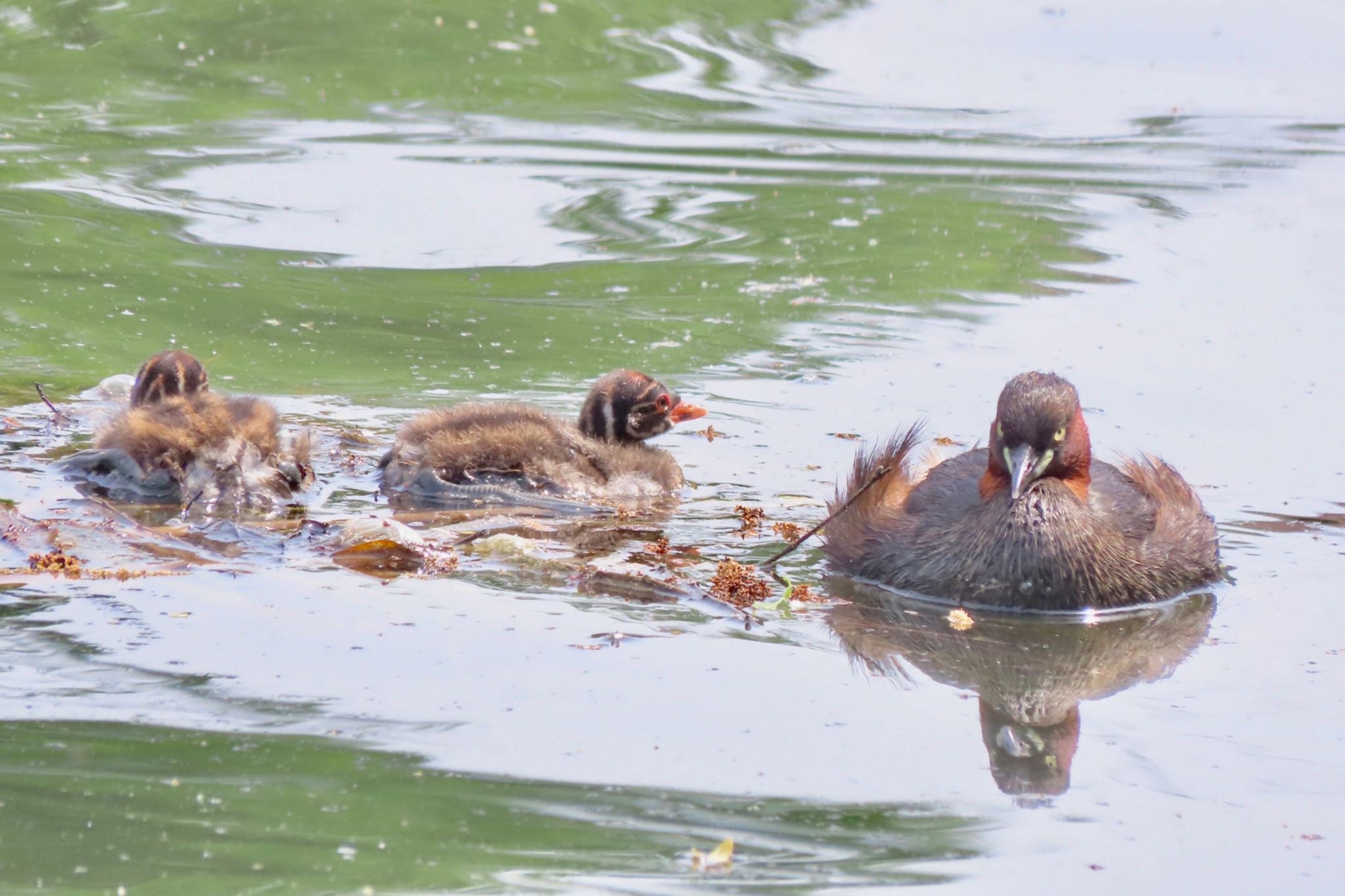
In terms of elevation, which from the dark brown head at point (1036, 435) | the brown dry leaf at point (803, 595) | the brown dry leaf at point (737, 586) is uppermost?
the dark brown head at point (1036, 435)

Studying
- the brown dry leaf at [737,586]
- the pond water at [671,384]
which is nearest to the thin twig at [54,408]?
the pond water at [671,384]

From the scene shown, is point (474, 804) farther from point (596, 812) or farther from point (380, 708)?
point (380, 708)

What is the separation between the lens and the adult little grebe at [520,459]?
6.88 m

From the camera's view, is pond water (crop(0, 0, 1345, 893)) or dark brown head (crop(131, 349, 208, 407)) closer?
pond water (crop(0, 0, 1345, 893))

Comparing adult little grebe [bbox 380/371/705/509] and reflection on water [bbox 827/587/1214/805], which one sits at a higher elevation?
adult little grebe [bbox 380/371/705/509]

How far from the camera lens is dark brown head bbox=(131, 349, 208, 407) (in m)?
6.89

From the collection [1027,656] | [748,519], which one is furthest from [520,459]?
[1027,656]

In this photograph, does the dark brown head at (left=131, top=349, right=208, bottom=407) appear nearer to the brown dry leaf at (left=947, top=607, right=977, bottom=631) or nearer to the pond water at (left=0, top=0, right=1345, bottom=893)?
the pond water at (left=0, top=0, right=1345, bottom=893)

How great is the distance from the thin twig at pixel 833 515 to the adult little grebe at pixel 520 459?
3.18 ft

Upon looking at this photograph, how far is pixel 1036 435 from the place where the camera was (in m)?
5.86

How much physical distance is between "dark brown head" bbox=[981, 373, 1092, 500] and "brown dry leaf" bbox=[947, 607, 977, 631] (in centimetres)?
44

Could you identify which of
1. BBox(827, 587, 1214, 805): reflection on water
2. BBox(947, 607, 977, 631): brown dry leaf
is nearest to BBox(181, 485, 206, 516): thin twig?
BBox(827, 587, 1214, 805): reflection on water

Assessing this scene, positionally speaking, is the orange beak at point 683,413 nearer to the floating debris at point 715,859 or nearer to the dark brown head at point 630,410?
the dark brown head at point 630,410

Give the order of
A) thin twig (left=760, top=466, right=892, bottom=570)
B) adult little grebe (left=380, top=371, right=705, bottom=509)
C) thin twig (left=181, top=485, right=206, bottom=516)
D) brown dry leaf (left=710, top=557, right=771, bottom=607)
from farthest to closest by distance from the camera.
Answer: adult little grebe (left=380, top=371, right=705, bottom=509)
thin twig (left=181, top=485, right=206, bottom=516)
thin twig (left=760, top=466, right=892, bottom=570)
brown dry leaf (left=710, top=557, right=771, bottom=607)
